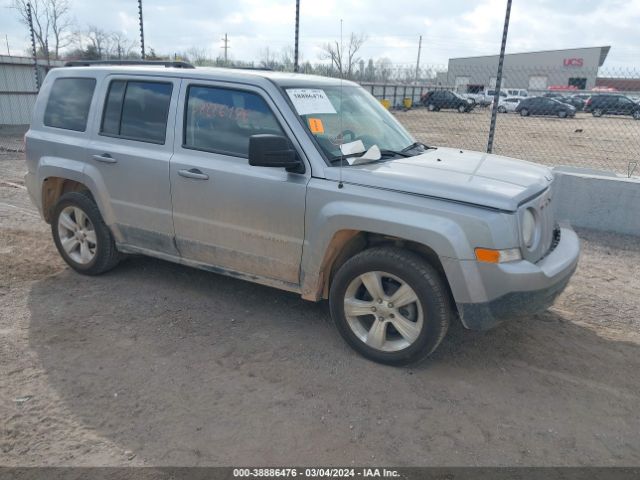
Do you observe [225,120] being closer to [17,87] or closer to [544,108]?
[17,87]

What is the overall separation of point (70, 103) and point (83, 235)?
125cm

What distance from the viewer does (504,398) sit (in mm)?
3406

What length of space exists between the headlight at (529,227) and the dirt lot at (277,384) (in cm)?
95

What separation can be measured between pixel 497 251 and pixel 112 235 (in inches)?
138

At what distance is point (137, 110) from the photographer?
461 cm

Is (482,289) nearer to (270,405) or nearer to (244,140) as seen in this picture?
(270,405)

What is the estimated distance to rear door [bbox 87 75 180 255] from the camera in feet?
14.5

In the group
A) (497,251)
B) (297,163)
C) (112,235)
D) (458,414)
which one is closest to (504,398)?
(458,414)

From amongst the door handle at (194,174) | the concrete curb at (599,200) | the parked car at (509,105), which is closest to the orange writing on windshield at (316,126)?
the door handle at (194,174)

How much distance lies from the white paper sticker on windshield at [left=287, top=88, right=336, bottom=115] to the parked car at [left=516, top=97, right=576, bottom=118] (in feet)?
112

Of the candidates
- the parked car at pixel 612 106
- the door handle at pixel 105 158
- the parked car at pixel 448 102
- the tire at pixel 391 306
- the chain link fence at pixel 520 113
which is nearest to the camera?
the tire at pixel 391 306

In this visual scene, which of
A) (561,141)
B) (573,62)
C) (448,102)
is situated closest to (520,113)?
(448,102)

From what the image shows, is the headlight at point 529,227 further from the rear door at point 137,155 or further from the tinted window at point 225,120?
the rear door at point 137,155

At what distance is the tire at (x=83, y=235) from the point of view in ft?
16.4
